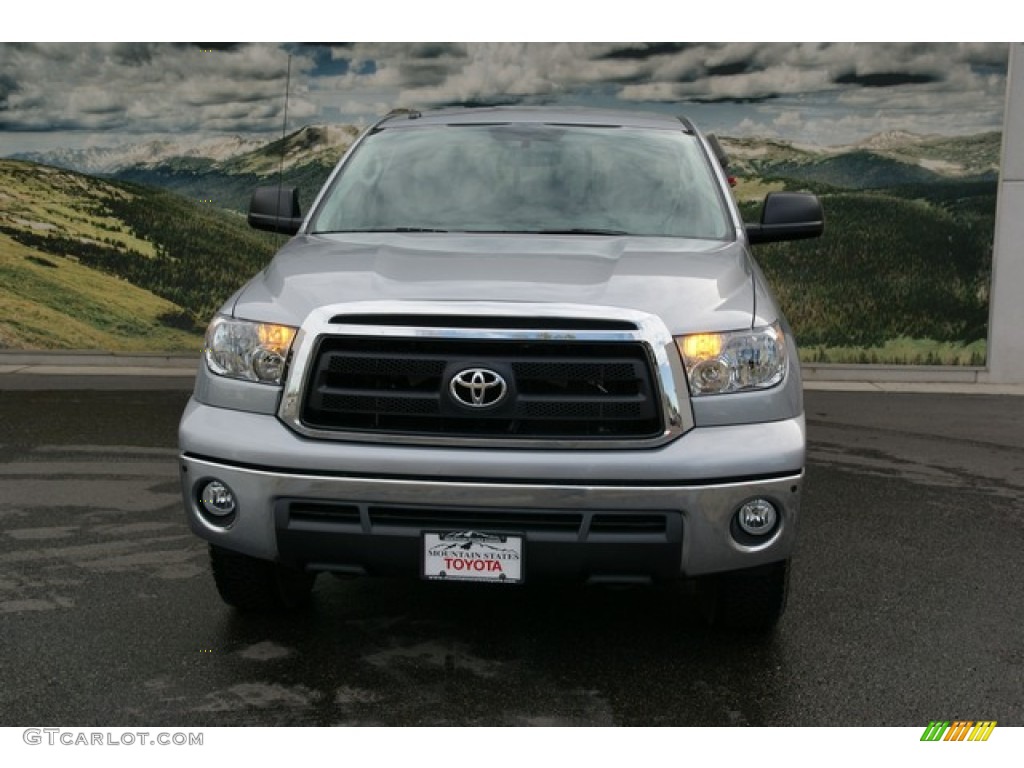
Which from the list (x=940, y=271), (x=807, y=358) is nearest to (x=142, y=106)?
(x=807, y=358)

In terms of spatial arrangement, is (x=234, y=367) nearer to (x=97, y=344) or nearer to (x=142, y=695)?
(x=142, y=695)

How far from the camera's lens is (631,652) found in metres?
4.47

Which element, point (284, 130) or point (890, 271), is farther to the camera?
point (284, 130)

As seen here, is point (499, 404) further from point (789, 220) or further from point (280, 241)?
point (280, 241)

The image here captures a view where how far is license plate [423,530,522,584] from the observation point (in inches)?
156

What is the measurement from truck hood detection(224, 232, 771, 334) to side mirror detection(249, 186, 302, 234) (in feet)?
2.41

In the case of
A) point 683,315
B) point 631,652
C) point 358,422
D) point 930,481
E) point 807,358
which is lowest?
point 807,358

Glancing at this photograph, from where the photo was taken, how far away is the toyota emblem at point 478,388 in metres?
3.96

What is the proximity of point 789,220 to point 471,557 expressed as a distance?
2.41 meters

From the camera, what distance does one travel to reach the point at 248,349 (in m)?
4.22

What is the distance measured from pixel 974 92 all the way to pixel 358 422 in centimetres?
1074

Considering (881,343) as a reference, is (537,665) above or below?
above
